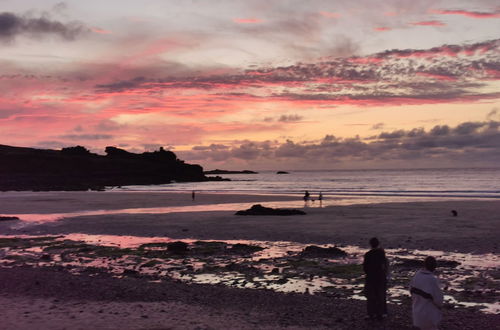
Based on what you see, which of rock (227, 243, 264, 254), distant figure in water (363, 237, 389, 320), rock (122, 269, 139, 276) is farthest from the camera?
rock (227, 243, 264, 254)

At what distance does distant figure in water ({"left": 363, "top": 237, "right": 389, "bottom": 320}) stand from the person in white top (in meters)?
2.41

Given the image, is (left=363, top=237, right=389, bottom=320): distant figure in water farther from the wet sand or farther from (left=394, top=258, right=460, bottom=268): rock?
the wet sand

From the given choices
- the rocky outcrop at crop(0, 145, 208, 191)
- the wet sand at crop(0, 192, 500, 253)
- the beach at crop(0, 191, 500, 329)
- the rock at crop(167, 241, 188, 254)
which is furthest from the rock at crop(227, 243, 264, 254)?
the rocky outcrop at crop(0, 145, 208, 191)

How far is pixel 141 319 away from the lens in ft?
38.7

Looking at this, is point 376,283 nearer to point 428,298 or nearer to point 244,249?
point 428,298

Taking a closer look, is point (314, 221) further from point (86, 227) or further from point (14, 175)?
point (14, 175)

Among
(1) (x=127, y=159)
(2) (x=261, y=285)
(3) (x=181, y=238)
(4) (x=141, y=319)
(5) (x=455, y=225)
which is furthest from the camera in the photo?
(1) (x=127, y=159)

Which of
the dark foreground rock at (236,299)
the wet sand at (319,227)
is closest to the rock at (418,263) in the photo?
the wet sand at (319,227)

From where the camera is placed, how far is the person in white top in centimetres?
896

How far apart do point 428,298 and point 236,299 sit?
618cm

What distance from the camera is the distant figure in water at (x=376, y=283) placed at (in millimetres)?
11695

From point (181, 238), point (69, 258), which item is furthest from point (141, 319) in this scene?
point (181, 238)

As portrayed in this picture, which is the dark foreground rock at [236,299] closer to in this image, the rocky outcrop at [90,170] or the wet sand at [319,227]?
the wet sand at [319,227]

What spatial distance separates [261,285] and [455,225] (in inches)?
828
